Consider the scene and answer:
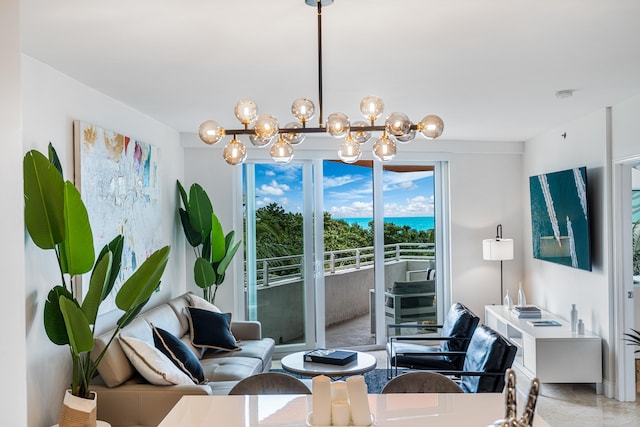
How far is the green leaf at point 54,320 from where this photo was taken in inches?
119

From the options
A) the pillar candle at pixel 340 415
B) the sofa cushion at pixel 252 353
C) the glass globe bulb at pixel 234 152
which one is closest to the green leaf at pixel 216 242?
the sofa cushion at pixel 252 353

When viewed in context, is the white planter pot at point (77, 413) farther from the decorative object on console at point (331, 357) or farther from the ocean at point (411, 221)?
the ocean at point (411, 221)

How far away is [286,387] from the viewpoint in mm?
2680

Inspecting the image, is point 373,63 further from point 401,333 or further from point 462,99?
point 401,333

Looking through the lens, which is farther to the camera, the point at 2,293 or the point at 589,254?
the point at 589,254

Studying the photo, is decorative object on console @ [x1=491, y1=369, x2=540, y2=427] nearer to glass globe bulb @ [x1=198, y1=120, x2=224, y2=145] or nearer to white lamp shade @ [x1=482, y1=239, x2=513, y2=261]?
glass globe bulb @ [x1=198, y1=120, x2=224, y2=145]

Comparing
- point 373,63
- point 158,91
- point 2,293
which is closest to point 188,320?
point 158,91

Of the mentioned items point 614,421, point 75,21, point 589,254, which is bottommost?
point 614,421

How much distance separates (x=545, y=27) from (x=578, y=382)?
10.9ft

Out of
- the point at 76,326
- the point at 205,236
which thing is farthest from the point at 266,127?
the point at 205,236

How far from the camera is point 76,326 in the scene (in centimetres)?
286

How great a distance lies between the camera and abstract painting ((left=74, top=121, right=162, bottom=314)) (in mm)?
3688

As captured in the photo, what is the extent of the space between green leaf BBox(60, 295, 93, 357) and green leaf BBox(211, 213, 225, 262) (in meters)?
2.63

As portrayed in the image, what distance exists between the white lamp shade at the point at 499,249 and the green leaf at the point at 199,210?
120 inches
